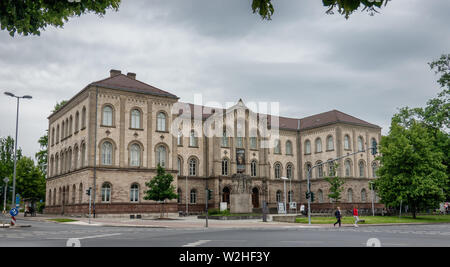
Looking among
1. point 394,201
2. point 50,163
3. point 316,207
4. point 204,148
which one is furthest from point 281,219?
point 50,163

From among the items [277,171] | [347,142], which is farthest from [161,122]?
[347,142]

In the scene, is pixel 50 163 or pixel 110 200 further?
pixel 50 163

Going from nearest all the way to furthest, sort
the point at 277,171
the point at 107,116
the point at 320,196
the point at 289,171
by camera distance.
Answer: the point at 107,116 → the point at 320,196 → the point at 277,171 → the point at 289,171

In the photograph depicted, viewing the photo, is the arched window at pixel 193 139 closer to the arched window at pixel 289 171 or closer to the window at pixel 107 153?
the window at pixel 107 153

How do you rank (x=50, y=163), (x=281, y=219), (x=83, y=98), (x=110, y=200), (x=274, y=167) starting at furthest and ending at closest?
(x=274, y=167), (x=50, y=163), (x=83, y=98), (x=110, y=200), (x=281, y=219)

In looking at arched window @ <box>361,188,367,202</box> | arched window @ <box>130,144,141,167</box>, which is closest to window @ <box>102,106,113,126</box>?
arched window @ <box>130,144,141,167</box>

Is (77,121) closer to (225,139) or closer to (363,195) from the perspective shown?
(225,139)

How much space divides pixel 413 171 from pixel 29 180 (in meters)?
61.5

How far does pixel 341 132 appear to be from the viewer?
67375 mm

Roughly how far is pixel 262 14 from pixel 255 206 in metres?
62.6

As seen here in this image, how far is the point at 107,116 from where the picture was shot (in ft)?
163

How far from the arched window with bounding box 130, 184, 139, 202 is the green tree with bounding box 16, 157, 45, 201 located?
33583 millimetres

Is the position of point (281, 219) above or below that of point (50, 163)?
below
